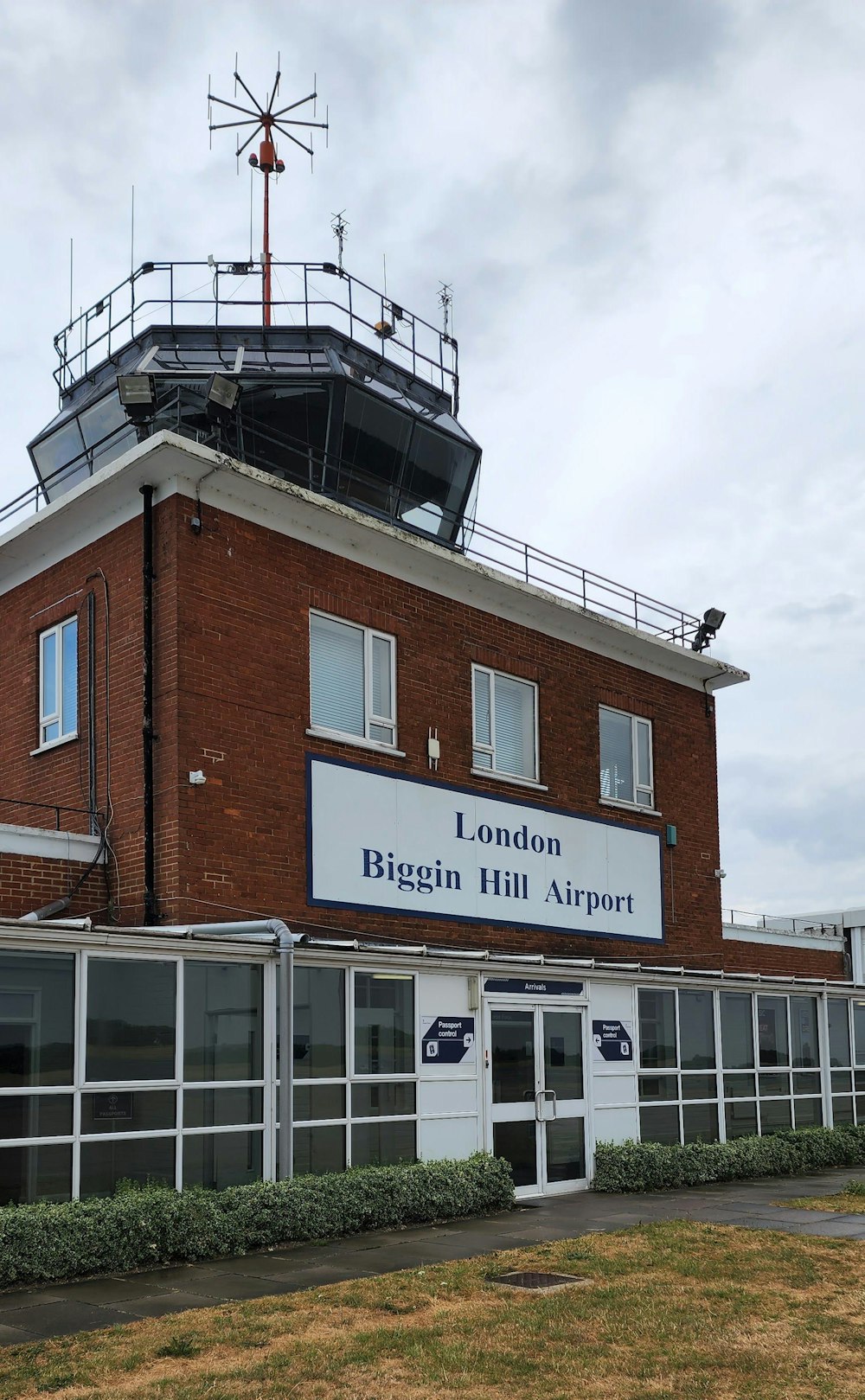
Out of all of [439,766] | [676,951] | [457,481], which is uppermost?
[457,481]

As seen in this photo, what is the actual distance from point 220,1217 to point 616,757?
10793 mm

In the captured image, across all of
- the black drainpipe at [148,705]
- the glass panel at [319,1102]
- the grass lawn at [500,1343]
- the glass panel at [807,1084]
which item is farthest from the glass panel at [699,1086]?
the black drainpipe at [148,705]

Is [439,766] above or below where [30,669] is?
below

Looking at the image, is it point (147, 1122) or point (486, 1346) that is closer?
point (486, 1346)

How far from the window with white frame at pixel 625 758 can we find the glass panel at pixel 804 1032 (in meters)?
3.84

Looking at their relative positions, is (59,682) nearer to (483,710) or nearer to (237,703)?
(237,703)

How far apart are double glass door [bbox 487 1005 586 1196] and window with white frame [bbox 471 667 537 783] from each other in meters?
3.46

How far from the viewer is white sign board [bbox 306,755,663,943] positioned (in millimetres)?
16203

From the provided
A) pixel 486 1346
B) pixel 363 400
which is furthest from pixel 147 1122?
pixel 363 400

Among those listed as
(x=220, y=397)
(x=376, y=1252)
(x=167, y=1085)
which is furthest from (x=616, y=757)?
(x=167, y=1085)

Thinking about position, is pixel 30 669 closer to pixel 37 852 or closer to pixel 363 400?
pixel 37 852

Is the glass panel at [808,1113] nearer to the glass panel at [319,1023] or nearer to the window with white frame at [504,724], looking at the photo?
the window with white frame at [504,724]

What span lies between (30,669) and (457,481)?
6926 millimetres

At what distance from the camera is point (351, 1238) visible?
514 inches
